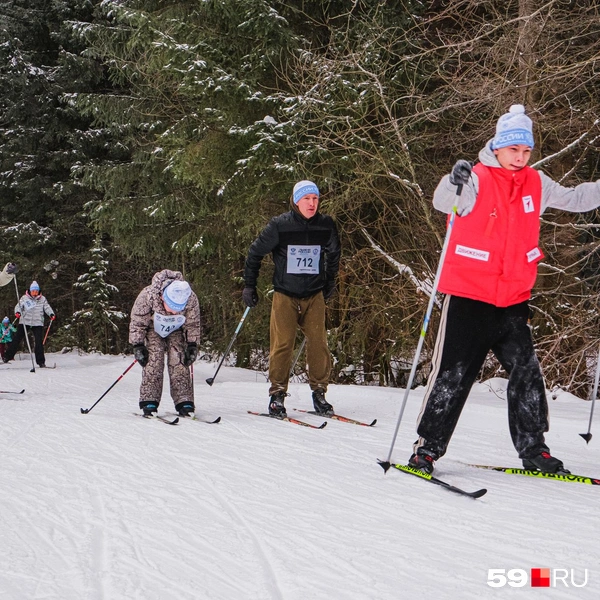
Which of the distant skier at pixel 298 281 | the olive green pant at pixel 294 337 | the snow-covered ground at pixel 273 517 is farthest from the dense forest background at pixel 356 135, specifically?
the snow-covered ground at pixel 273 517

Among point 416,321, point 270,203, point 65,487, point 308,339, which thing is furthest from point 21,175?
point 65,487

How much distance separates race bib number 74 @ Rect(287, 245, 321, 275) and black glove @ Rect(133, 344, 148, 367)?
1478 millimetres

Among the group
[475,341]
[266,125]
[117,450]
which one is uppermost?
[266,125]

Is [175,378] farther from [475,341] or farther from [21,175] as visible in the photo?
[21,175]

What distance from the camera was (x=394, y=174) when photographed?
30.0 feet

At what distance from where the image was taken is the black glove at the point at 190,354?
6918mm

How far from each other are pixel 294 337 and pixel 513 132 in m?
3.37

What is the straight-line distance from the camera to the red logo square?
2557mm

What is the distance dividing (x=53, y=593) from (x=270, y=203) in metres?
9.33

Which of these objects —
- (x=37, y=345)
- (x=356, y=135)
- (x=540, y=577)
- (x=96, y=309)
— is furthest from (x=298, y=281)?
(x=96, y=309)

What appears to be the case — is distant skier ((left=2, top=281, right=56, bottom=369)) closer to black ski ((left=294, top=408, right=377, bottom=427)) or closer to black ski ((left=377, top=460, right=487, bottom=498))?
black ski ((left=294, top=408, right=377, bottom=427))

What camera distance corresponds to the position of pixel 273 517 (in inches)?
136

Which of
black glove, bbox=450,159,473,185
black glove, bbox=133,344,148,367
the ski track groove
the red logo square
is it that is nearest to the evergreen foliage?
black glove, bbox=133,344,148,367

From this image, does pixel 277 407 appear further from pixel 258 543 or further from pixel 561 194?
pixel 258 543
